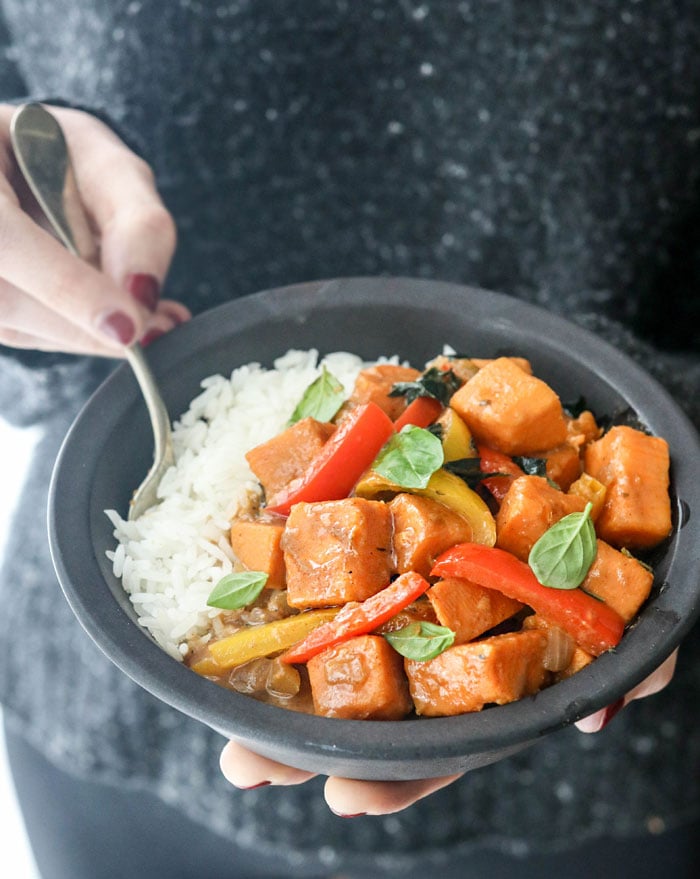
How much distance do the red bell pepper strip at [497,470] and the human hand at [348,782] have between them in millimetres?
465

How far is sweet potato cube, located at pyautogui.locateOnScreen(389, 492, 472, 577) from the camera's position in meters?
1.59

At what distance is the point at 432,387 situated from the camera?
191cm

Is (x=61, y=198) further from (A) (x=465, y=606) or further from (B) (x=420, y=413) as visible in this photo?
(A) (x=465, y=606)

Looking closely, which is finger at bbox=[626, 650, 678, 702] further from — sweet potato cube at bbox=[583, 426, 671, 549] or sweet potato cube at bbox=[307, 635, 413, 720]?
sweet potato cube at bbox=[307, 635, 413, 720]

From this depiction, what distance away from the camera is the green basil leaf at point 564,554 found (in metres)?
1.56

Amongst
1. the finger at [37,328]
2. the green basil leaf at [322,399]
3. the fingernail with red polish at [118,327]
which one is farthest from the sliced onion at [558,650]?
the finger at [37,328]

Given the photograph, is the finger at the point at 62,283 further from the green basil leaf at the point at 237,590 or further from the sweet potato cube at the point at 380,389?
the green basil leaf at the point at 237,590

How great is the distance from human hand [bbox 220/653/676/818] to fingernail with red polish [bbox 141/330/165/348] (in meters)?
1.00

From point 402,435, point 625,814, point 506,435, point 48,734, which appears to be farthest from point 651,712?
point 48,734

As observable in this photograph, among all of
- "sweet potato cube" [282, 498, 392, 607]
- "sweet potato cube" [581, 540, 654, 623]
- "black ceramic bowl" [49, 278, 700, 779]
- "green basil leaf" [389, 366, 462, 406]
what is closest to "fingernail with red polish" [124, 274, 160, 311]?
"black ceramic bowl" [49, 278, 700, 779]

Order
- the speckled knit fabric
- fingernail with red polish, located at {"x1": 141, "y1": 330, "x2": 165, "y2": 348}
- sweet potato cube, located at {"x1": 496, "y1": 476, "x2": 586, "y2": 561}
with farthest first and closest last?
the speckled knit fabric
fingernail with red polish, located at {"x1": 141, "y1": 330, "x2": 165, "y2": 348}
sweet potato cube, located at {"x1": 496, "y1": 476, "x2": 586, "y2": 561}

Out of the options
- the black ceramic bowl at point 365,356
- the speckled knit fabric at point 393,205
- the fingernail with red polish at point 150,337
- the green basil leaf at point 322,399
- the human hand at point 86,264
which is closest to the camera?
the black ceramic bowl at point 365,356

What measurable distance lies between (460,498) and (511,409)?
9.0 inches

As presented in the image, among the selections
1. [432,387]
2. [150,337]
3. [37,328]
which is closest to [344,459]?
[432,387]
